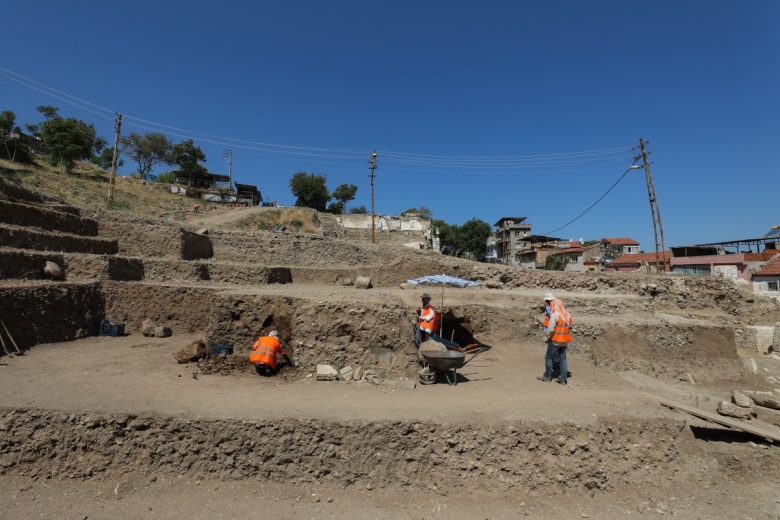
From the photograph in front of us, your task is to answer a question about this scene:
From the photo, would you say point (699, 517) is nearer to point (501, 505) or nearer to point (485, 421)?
point (501, 505)

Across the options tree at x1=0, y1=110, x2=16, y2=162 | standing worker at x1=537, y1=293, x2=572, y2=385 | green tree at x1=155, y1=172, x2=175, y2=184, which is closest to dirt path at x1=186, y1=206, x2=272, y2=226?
tree at x1=0, y1=110, x2=16, y2=162

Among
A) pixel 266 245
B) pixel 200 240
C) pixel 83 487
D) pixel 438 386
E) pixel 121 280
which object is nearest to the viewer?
pixel 83 487

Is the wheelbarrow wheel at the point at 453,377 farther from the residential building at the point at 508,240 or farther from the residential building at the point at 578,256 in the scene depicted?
the residential building at the point at 508,240

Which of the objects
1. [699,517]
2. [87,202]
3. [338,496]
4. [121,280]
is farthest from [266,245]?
[699,517]

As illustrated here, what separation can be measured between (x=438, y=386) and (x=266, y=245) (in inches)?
617

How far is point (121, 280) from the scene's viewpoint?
1091 cm

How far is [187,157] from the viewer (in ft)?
144

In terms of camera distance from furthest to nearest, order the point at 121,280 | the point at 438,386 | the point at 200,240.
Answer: the point at 200,240
the point at 121,280
the point at 438,386

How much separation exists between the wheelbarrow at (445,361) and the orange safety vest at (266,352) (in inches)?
105

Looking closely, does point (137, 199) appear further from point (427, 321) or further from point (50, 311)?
point (427, 321)

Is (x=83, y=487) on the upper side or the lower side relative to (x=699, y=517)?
upper

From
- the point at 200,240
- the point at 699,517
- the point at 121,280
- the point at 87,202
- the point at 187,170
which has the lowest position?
the point at 699,517

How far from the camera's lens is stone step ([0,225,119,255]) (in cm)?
987

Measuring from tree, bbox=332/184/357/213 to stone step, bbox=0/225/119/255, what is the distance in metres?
38.1
